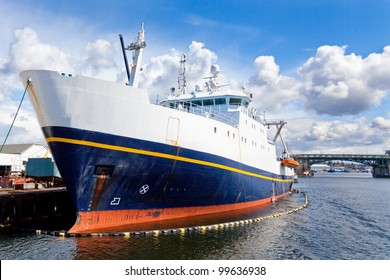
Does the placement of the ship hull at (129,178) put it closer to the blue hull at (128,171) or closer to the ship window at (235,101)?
the blue hull at (128,171)

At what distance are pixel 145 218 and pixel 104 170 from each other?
11.0 feet

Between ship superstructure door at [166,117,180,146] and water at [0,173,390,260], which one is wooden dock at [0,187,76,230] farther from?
ship superstructure door at [166,117,180,146]

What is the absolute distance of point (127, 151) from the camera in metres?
13.0

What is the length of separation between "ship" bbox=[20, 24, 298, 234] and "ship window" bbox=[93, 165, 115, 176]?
1.7 inches

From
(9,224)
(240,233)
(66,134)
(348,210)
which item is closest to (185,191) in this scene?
(240,233)

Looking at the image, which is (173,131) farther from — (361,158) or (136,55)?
(361,158)

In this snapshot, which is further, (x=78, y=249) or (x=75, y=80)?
(x=75, y=80)

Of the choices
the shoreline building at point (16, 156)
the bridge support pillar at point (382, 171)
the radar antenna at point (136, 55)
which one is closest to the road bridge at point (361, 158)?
the bridge support pillar at point (382, 171)

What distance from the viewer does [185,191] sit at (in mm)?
15500

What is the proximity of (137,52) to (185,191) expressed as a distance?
796 centimetres

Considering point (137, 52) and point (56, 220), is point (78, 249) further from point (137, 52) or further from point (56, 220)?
point (137, 52)

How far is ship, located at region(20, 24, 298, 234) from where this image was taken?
12.2 m

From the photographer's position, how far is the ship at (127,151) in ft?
40.0

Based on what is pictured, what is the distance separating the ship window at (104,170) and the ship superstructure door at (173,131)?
2968mm
